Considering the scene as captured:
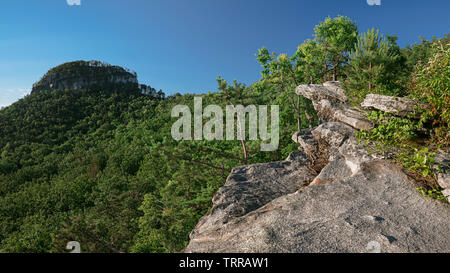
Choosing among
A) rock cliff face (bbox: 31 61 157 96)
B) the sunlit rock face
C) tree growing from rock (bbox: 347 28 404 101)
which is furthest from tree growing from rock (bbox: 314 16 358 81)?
the sunlit rock face

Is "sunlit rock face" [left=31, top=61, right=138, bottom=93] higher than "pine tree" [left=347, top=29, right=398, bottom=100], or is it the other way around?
"sunlit rock face" [left=31, top=61, right=138, bottom=93]

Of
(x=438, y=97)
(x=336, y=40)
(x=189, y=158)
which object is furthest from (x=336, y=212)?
(x=336, y=40)

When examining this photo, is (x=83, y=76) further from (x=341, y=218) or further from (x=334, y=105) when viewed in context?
(x=341, y=218)

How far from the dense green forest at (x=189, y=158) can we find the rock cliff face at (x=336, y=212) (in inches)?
32.4

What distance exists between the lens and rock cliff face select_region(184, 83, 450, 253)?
387cm

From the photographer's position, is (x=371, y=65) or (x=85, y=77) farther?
(x=85, y=77)

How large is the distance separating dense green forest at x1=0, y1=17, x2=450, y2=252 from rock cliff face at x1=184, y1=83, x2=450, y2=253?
32.4 inches

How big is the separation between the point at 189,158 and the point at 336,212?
416 inches

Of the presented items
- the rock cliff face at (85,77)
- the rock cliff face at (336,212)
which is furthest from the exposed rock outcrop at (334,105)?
the rock cliff face at (85,77)

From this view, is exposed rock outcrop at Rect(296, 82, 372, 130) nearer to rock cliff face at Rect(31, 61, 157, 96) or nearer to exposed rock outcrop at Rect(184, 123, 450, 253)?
exposed rock outcrop at Rect(184, 123, 450, 253)

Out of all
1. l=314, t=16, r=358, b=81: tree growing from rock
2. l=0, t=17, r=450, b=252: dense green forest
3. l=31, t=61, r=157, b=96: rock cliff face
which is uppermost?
l=31, t=61, r=157, b=96: rock cliff face

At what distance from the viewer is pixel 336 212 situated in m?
4.57
